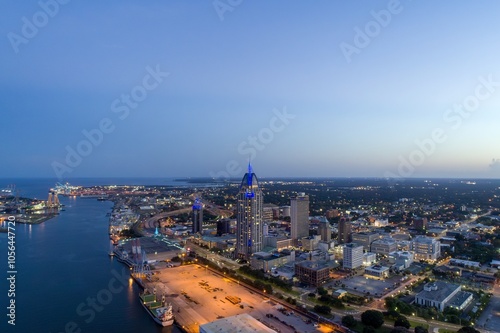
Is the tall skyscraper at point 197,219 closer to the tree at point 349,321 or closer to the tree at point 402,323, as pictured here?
the tree at point 349,321

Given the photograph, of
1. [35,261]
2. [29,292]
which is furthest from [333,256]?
[35,261]

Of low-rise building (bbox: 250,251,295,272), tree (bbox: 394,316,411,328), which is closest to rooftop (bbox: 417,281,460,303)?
tree (bbox: 394,316,411,328)

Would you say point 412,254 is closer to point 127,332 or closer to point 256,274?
point 256,274

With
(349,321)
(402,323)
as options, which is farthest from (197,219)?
(402,323)

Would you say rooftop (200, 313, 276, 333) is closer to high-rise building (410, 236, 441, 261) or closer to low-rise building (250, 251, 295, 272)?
low-rise building (250, 251, 295, 272)

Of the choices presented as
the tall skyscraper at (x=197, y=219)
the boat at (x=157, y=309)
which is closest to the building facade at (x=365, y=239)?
the tall skyscraper at (x=197, y=219)

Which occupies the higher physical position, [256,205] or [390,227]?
[256,205]
